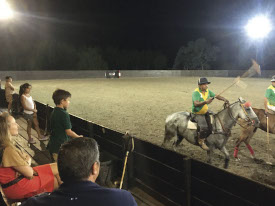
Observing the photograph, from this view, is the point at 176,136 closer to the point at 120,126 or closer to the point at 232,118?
the point at 232,118

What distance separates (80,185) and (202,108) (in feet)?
15.2

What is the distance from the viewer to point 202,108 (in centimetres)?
591

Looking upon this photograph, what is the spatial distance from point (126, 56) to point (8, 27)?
26.5 meters

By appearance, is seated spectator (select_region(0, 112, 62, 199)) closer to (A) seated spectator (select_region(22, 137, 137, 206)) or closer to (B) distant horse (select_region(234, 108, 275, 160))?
(A) seated spectator (select_region(22, 137, 137, 206))

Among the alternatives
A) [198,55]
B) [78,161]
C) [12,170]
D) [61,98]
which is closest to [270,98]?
[61,98]

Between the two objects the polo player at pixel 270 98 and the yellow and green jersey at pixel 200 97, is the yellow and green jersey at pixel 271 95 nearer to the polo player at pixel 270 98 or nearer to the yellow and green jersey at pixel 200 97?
the polo player at pixel 270 98

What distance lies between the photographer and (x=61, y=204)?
159cm

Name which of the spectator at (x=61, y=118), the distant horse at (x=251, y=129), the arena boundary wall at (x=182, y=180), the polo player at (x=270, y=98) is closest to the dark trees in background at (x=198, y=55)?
the polo player at (x=270, y=98)

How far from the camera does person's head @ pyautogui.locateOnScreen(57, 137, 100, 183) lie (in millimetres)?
1723

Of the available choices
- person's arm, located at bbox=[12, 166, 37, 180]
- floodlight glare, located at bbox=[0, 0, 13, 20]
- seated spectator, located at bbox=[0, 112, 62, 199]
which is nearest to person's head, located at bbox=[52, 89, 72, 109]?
seated spectator, located at bbox=[0, 112, 62, 199]

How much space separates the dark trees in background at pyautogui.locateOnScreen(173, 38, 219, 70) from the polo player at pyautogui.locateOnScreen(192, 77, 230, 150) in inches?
2296

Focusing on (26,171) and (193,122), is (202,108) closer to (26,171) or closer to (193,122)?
(193,122)

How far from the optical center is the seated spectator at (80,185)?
161 centimetres

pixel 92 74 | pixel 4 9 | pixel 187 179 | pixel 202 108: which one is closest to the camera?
pixel 187 179
